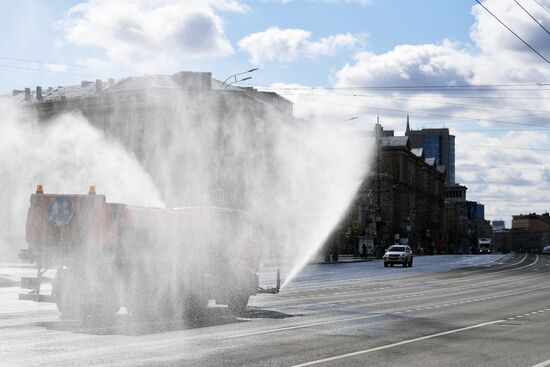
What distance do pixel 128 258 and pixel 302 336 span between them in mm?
4900

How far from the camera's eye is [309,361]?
11.7 m

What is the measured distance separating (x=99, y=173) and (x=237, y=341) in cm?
1655

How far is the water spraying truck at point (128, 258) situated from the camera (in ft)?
57.3

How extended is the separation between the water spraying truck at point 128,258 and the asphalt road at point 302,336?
537 mm

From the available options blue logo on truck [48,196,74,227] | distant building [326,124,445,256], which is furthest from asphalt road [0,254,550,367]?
distant building [326,124,445,256]

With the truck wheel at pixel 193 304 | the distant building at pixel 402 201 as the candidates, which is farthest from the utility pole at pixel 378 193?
the truck wheel at pixel 193 304

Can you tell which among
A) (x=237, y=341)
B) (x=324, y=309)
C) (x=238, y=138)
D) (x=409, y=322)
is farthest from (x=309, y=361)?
(x=238, y=138)

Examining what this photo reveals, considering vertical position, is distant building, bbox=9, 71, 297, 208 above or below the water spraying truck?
above

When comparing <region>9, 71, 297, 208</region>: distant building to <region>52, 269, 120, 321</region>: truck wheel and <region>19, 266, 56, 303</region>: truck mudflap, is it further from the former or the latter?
<region>52, 269, 120, 321</region>: truck wheel

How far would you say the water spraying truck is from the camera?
1747 cm

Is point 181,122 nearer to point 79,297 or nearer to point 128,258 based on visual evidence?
point 128,258

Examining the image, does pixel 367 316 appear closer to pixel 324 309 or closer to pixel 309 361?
pixel 324 309

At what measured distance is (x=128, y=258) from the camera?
17.8 meters

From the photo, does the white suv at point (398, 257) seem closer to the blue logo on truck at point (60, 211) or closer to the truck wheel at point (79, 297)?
the truck wheel at point (79, 297)
